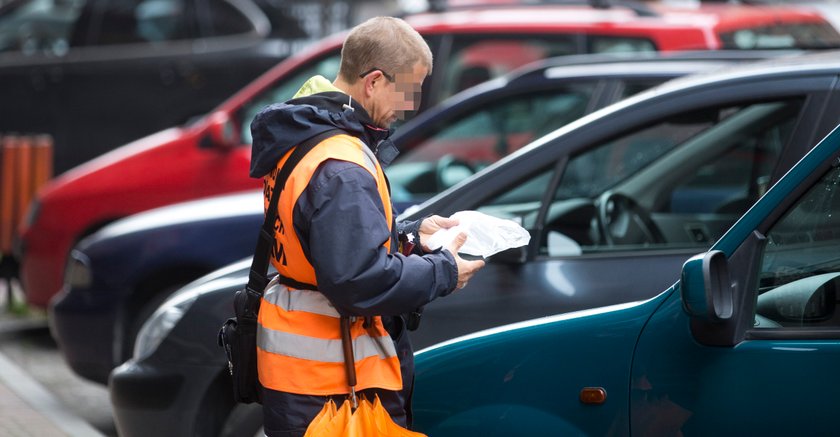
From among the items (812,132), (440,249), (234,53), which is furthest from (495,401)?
(234,53)

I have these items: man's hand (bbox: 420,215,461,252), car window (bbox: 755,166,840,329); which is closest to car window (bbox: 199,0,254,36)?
man's hand (bbox: 420,215,461,252)

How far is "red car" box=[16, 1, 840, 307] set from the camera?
7496 mm

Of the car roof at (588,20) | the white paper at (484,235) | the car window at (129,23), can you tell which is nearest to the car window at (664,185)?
the white paper at (484,235)

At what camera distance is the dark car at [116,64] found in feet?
35.6

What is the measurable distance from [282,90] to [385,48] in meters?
5.10

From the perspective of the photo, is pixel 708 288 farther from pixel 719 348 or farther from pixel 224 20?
pixel 224 20

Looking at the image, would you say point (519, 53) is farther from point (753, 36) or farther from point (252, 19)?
point (252, 19)

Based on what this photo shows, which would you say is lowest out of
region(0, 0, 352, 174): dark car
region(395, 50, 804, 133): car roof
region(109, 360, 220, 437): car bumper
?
region(0, 0, 352, 174): dark car

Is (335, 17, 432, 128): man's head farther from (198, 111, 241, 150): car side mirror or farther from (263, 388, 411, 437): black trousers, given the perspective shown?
(198, 111, 241, 150): car side mirror

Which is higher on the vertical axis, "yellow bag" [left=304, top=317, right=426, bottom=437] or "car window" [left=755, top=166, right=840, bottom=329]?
"car window" [left=755, top=166, right=840, bottom=329]

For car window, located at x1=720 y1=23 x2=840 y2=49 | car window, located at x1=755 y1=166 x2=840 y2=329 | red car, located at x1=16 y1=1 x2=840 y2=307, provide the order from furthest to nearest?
red car, located at x1=16 y1=1 x2=840 y2=307 → car window, located at x1=720 y1=23 x2=840 y2=49 → car window, located at x1=755 y1=166 x2=840 y2=329

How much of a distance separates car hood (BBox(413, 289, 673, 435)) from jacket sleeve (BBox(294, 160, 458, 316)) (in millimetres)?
437

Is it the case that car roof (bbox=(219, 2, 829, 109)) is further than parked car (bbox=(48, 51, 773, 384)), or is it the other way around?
car roof (bbox=(219, 2, 829, 109))

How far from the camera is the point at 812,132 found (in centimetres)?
412
